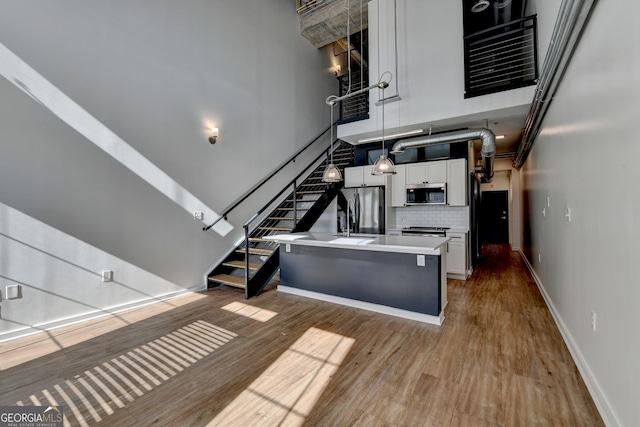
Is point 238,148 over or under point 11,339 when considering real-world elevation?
over

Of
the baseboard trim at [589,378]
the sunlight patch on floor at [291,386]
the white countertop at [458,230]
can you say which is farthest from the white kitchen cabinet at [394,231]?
the sunlight patch on floor at [291,386]

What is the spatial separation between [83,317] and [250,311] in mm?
1930

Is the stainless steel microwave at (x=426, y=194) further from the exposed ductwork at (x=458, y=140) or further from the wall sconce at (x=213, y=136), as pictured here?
the wall sconce at (x=213, y=136)

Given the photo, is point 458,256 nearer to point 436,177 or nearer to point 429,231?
point 429,231

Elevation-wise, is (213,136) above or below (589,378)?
above

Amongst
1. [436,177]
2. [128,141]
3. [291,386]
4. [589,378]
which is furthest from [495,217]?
[128,141]

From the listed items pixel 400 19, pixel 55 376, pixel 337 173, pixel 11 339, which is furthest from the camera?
pixel 400 19

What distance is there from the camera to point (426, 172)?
5496mm

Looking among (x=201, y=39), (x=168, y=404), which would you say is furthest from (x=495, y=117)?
(x=168, y=404)

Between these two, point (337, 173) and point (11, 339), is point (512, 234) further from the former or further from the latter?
point (11, 339)

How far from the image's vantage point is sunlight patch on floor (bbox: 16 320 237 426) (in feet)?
6.20

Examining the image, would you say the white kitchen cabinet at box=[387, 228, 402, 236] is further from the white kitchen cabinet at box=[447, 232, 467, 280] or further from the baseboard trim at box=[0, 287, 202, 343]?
the baseboard trim at box=[0, 287, 202, 343]

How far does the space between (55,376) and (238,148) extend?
153 inches

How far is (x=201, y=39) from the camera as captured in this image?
4496mm
